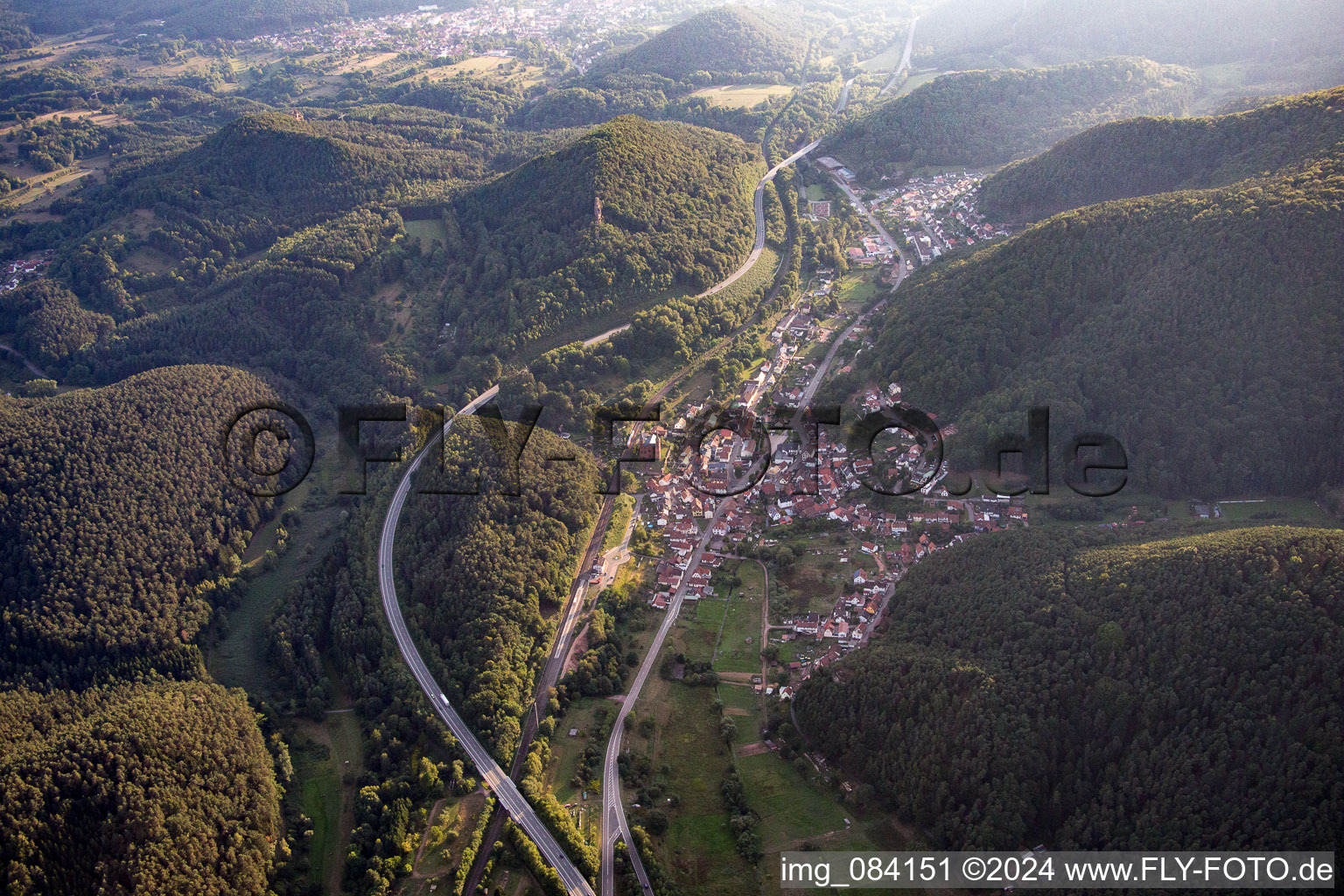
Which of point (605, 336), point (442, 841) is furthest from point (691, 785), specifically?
point (605, 336)

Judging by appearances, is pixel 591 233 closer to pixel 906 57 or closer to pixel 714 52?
pixel 714 52

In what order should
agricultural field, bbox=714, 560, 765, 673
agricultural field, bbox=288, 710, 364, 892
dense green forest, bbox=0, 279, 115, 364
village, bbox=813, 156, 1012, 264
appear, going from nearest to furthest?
agricultural field, bbox=288, 710, 364, 892 → agricultural field, bbox=714, 560, 765, 673 → dense green forest, bbox=0, 279, 115, 364 → village, bbox=813, 156, 1012, 264

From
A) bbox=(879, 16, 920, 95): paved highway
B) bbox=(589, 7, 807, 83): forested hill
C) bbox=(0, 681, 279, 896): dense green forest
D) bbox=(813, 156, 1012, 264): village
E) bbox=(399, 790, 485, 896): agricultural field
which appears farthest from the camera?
bbox=(589, 7, 807, 83): forested hill

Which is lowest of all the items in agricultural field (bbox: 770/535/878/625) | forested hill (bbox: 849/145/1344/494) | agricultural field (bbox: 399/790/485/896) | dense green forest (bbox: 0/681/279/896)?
agricultural field (bbox: 399/790/485/896)

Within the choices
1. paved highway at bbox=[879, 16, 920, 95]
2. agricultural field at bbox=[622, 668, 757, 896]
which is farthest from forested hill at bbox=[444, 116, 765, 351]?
paved highway at bbox=[879, 16, 920, 95]

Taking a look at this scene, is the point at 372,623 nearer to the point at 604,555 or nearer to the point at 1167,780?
the point at 604,555

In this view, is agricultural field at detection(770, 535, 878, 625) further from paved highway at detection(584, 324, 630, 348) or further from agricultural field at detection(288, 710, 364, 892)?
paved highway at detection(584, 324, 630, 348)

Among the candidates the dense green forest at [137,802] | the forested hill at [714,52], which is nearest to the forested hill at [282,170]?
the forested hill at [714,52]
